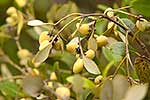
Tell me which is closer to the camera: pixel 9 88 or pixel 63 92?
pixel 63 92

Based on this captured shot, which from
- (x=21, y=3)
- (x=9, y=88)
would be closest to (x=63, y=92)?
(x=9, y=88)

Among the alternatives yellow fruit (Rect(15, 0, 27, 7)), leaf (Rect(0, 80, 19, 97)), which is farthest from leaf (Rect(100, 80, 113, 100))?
yellow fruit (Rect(15, 0, 27, 7))

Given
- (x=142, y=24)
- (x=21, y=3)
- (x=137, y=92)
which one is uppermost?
(x=21, y=3)

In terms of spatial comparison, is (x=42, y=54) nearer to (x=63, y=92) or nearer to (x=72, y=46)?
(x=72, y=46)

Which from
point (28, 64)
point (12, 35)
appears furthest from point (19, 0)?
point (28, 64)

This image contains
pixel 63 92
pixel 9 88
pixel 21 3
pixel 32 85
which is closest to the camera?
pixel 32 85

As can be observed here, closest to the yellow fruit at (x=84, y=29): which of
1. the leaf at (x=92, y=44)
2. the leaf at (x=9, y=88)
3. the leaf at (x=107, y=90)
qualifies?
the leaf at (x=92, y=44)

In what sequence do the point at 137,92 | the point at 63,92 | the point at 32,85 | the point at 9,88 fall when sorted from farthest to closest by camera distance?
the point at 9,88, the point at 63,92, the point at 32,85, the point at 137,92

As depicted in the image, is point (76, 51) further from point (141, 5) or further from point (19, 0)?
point (19, 0)
